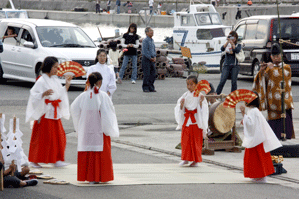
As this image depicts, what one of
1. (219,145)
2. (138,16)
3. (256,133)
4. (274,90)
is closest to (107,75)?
(219,145)

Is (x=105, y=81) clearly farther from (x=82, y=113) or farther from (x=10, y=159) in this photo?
(x=10, y=159)

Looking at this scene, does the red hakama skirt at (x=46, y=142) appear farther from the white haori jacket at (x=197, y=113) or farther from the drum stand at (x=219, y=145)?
the drum stand at (x=219, y=145)

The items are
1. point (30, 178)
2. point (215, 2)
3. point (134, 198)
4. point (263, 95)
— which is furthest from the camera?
point (215, 2)

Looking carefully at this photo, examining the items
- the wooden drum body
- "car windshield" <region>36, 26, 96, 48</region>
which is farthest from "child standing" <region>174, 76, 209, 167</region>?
"car windshield" <region>36, 26, 96, 48</region>

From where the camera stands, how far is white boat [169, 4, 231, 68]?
2701 cm

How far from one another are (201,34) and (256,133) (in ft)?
67.2

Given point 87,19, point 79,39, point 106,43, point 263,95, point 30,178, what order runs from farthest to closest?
1. point 87,19
2. point 106,43
3. point 79,39
4. point 263,95
5. point 30,178

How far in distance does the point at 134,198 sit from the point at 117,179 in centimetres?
106

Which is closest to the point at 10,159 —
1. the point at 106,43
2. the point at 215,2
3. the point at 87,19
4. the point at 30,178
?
the point at 30,178

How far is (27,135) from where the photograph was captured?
37.0 feet

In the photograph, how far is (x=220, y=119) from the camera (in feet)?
33.4

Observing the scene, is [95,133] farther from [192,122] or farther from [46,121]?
[192,122]

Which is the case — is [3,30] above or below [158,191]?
above

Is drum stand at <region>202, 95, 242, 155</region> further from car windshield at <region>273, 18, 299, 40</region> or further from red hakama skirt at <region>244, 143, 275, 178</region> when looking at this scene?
car windshield at <region>273, 18, 299, 40</region>
